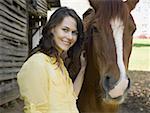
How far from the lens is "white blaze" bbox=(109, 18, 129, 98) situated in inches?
Result: 111

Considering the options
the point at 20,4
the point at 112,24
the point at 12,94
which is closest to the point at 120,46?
the point at 112,24

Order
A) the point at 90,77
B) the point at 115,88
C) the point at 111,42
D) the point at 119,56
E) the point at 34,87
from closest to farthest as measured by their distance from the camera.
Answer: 1. the point at 34,87
2. the point at 115,88
3. the point at 119,56
4. the point at 111,42
5. the point at 90,77

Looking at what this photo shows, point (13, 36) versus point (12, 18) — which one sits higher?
point (12, 18)

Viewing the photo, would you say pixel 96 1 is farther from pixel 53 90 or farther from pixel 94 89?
pixel 53 90

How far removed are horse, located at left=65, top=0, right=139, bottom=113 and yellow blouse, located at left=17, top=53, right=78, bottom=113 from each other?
50 cm

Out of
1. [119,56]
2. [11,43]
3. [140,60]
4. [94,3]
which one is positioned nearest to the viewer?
[119,56]

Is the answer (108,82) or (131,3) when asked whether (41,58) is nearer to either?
(108,82)

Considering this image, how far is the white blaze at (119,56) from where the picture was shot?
111 inches

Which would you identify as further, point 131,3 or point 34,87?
point 131,3

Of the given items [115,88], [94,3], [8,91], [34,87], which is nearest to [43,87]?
[34,87]

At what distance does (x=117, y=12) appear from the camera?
3225mm

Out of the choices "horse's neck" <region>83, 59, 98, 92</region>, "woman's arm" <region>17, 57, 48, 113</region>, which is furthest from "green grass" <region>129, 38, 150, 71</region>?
"woman's arm" <region>17, 57, 48, 113</region>

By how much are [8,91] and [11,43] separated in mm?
1117

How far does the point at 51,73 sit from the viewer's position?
2439 mm
